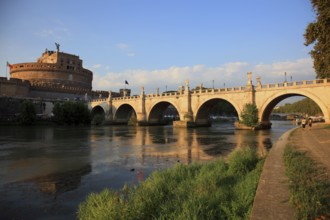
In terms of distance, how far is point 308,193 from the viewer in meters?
4.37

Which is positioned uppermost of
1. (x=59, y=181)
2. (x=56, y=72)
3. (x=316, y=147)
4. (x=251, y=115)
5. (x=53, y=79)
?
(x=56, y=72)

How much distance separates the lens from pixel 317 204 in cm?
390

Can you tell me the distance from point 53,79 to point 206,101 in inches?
2209

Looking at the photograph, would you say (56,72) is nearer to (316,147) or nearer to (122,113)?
(122,113)

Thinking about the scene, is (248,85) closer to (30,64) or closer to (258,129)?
(258,129)

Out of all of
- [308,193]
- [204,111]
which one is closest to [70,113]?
[204,111]

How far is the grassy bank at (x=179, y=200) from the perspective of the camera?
15.4 feet

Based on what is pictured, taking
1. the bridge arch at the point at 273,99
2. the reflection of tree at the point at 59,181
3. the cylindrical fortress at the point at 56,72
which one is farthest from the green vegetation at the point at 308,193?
the cylindrical fortress at the point at 56,72

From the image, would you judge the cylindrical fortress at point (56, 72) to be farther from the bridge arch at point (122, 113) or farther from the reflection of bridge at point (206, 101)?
the bridge arch at point (122, 113)

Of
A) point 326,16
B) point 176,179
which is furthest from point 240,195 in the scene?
point 326,16

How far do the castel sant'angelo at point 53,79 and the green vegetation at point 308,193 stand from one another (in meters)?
73.3

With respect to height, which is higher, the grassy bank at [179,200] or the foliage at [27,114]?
the foliage at [27,114]

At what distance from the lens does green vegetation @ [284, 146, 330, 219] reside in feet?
12.0

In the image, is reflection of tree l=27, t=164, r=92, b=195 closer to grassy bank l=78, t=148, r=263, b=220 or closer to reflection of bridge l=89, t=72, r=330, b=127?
grassy bank l=78, t=148, r=263, b=220
